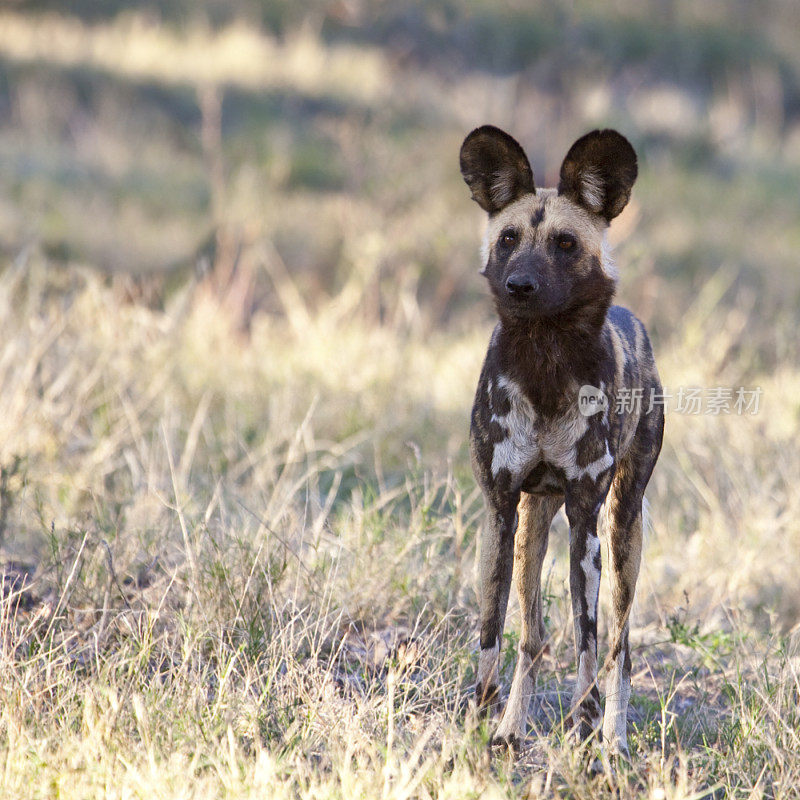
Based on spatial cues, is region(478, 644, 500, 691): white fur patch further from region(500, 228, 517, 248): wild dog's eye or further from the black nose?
region(500, 228, 517, 248): wild dog's eye

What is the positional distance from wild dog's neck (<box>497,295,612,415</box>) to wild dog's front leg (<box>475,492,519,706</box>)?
259 millimetres

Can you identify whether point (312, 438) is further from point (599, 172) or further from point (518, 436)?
point (599, 172)

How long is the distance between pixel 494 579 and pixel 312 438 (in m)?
2.40

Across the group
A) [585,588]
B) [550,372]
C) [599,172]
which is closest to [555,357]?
[550,372]

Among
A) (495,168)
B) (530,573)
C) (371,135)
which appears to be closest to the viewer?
(495,168)

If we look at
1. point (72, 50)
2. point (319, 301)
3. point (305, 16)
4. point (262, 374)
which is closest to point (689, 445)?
point (262, 374)

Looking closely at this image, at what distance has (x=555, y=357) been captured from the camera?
8.67 ft

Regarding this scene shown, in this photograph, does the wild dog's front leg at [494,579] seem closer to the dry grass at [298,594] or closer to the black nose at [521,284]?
the dry grass at [298,594]

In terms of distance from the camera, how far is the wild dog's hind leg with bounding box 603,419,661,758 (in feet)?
9.70

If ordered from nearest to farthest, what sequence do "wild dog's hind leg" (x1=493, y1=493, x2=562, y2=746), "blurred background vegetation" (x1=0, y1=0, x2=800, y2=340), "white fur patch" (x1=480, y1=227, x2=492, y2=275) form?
"white fur patch" (x1=480, y1=227, x2=492, y2=275) < "wild dog's hind leg" (x1=493, y1=493, x2=562, y2=746) < "blurred background vegetation" (x1=0, y1=0, x2=800, y2=340)

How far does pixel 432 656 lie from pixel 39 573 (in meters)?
1.30

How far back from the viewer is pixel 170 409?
5004mm

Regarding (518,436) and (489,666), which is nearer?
(518,436)

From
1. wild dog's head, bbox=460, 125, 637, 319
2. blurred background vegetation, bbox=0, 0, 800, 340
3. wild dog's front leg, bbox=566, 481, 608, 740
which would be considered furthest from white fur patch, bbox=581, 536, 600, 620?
blurred background vegetation, bbox=0, 0, 800, 340
